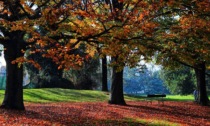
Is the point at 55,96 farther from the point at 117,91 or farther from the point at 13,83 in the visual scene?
the point at 13,83

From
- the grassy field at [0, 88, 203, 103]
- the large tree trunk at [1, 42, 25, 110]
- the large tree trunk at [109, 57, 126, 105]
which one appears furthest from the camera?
the grassy field at [0, 88, 203, 103]

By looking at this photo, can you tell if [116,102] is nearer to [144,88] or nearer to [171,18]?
[171,18]

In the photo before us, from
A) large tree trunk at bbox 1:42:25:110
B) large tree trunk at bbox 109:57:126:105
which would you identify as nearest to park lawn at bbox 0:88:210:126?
large tree trunk at bbox 1:42:25:110

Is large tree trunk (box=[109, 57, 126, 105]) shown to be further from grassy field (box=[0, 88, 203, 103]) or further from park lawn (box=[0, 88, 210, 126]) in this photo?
grassy field (box=[0, 88, 203, 103])

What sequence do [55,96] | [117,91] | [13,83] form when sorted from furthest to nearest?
[55,96] → [117,91] → [13,83]

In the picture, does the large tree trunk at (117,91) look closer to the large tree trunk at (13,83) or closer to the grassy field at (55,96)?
the grassy field at (55,96)

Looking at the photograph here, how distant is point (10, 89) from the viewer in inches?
682

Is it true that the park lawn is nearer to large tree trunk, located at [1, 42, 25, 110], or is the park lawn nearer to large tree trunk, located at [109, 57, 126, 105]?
large tree trunk, located at [1, 42, 25, 110]

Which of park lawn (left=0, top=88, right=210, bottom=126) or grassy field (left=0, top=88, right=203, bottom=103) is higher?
grassy field (left=0, top=88, right=203, bottom=103)

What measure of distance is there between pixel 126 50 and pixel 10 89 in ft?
21.4

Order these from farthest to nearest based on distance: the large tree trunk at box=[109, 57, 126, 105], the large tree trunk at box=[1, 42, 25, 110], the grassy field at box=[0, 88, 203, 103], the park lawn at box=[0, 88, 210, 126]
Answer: the grassy field at box=[0, 88, 203, 103] → the large tree trunk at box=[109, 57, 126, 105] → the large tree trunk at box=[1, 42, 25, 110] → the park lawn at box=[0, 88, 210, 126]

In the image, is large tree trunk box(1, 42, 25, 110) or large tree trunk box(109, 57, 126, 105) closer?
large tree trunk box(1, 42, 25, 110)

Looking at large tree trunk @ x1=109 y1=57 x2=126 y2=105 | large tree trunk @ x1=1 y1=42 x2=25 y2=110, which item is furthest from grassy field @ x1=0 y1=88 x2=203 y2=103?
large tree trunk @ x1=1 y1=42 x2=25 y2=110

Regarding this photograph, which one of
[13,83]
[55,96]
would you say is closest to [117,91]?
[55,96]
